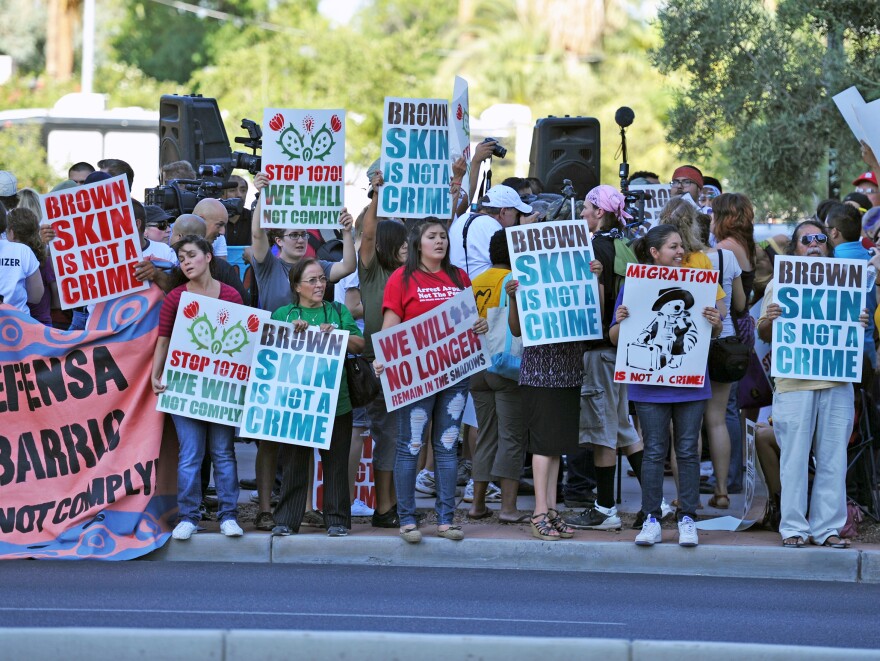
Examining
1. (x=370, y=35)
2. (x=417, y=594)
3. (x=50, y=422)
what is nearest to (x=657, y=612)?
(x=417, y=594)

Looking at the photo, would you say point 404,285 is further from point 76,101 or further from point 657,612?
point 76,101

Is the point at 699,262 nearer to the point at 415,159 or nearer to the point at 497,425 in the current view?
the point at 497,425

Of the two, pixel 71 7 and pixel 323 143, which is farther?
pixel 71 7

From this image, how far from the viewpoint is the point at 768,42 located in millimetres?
16047

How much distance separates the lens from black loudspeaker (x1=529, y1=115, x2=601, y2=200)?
15531 mm

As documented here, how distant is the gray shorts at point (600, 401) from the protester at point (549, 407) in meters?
0.36

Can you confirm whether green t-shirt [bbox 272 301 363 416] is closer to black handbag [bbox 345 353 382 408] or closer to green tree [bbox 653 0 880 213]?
black handbag [bbox 345 353 382 408]

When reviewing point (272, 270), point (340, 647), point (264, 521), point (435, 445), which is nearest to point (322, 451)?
point (264, 521)

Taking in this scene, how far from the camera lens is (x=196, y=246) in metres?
10.0

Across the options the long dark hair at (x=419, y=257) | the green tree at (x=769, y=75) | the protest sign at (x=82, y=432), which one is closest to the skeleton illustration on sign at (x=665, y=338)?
the long dark hair at (x=419, y=257)

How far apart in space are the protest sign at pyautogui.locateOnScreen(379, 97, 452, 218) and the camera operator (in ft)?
1.29

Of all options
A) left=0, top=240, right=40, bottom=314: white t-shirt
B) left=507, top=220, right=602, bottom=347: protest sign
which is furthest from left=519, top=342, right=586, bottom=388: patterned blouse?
left=0, top=240, right=40, bottom=314: white t-shirt

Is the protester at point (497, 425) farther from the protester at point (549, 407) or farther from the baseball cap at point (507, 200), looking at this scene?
the baseball cap at point (507, 200)

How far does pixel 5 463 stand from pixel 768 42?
9.26 meters
